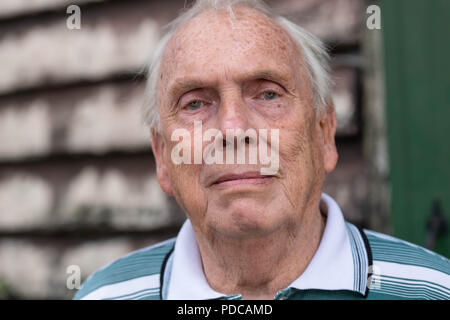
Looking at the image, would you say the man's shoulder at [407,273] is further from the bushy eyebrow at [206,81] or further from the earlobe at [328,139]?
the bushy eyebrow at [206,81]

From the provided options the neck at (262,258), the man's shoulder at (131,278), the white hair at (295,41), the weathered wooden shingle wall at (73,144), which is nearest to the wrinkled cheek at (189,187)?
the neck at (262,258)

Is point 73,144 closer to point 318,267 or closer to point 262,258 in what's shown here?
point 262,258

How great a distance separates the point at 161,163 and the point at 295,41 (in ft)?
1.85

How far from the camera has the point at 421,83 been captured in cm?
188

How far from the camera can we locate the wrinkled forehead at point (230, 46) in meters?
1.32

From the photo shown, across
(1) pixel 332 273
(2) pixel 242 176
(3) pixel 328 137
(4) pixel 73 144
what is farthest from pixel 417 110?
(4) pixel 73 144

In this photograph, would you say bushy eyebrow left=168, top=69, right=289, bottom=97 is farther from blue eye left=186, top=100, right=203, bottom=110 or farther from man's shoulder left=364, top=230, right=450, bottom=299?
man's shoulder left=364, top=230, right=450, bottom=299

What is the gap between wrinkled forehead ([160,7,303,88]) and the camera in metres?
1.32

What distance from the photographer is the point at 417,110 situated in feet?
6.19

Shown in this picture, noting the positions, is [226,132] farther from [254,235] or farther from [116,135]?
[116,135]

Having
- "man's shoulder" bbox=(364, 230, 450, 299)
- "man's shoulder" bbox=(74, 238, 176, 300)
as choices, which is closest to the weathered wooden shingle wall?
"man's shoulder" bbox=(74, 238, 176, 300)

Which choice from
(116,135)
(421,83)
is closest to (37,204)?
(116,135)

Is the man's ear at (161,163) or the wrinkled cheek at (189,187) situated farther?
the man's ear at (161,163)

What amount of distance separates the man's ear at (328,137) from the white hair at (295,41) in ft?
0.07
